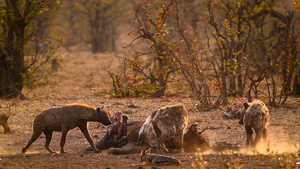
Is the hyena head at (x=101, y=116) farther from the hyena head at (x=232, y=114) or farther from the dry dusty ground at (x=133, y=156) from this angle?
the hyena head at (x=232, y=114)

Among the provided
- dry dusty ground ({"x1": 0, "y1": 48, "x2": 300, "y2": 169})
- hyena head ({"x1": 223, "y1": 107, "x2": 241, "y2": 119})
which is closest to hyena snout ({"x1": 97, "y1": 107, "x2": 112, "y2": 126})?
dry dusty ground ({"x1": 0, "y1": 48, "x2": 300, "y2": 169})

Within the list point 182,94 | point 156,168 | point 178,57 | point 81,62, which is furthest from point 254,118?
point 81,62

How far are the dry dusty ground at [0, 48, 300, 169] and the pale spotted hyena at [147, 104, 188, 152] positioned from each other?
0.41m

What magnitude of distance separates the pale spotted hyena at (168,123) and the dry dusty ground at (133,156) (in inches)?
16.1

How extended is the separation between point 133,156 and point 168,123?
0.75 meters

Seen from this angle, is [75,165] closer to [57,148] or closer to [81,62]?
[57,148]

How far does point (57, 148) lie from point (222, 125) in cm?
357

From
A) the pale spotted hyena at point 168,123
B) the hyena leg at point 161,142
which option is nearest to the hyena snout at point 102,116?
the pale spotted hyena at point 168,123

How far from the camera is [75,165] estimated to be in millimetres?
6691

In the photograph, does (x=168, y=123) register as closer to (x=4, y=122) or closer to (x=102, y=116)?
(x=102, y=116)

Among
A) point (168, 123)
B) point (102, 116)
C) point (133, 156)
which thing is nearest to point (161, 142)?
point (168, 123)

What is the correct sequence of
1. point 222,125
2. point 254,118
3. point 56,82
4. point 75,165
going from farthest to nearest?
point 56,82
point 222,125
point 254,118
point 75,165

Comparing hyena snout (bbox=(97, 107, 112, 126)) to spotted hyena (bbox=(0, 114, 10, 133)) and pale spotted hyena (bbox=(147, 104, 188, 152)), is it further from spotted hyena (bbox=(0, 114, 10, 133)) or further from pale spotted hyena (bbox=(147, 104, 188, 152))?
spotted hyena (bbox=(0, 114, 10, 133))

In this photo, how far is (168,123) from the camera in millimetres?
7609
